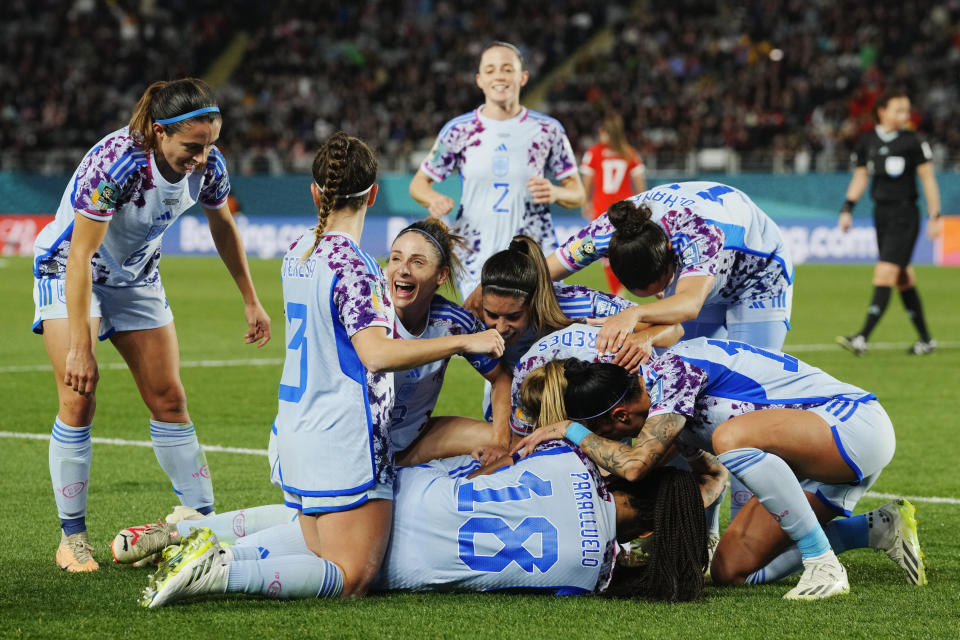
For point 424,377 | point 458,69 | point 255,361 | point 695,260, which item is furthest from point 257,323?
point 458,69

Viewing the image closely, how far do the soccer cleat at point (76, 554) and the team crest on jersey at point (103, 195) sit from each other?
1.28m

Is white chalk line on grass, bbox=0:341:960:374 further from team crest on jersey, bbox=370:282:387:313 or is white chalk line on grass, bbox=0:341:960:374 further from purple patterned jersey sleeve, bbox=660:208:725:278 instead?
team crest on jersey, bbox=370:282:387:313

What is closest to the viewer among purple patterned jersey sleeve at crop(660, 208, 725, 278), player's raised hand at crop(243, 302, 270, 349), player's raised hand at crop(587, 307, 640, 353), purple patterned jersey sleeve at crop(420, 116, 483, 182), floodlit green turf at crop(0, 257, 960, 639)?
floodlit green turf at crop(0, 257, 960, 639)

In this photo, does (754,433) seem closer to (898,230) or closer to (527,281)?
(527,281)

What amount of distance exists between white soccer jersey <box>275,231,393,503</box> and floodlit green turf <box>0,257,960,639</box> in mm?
432

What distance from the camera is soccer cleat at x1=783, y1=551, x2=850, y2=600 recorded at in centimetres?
424

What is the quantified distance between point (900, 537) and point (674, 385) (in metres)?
1.07

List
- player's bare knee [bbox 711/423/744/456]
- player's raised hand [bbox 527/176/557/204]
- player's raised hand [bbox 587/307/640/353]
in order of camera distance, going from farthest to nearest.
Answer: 1. player's raised hand [bbox 527/176/557/204]
2. player's raised hand [bbox 587/307/640/353]
3. player's bare knee [bbox 711/423/744/456]

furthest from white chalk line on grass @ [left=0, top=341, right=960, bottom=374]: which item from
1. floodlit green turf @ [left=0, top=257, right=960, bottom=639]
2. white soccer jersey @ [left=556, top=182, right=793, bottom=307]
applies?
white soccer jersey @ [left=556, top=182, right=793, bottom=307]

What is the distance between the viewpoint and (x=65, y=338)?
4.93m

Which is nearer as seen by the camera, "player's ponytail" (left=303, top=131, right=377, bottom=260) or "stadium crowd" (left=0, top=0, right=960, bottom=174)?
"player's ponytail" (left=303, top=131, right=377, bottom=260)

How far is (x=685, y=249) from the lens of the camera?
5043 millimetres

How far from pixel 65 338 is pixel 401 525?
1649 mm

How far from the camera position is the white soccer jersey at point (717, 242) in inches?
199
